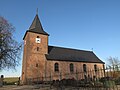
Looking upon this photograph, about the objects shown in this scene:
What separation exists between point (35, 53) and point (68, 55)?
967 centimetres

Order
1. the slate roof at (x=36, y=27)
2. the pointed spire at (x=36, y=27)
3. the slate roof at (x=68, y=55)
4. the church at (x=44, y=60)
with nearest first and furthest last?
the church at (x=44, y=60) < the slate roof at (x=36, y=27) < the pointed spire at (x=36, y=27) < the slate roof at (x=68, y=55)

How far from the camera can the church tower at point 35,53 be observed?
101 feet

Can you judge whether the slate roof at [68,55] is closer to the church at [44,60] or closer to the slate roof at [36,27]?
the church at [44,60]

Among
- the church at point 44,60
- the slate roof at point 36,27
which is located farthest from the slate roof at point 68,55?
the slate roof at point 36,27

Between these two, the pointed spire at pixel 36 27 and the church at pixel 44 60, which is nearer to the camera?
the church at pixel 44 60

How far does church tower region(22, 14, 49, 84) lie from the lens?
3074cm

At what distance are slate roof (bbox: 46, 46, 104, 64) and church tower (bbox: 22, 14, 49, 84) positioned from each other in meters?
2.08

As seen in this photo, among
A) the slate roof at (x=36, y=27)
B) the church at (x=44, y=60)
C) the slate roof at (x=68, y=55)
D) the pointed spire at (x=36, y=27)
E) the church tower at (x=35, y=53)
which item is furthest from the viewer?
the slate roof at (x=68, y=55)

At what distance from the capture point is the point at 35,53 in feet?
107

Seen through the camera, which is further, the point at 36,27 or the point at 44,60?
the point at 36,27

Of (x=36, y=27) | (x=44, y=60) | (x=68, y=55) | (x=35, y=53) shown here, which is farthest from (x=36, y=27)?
(x=68, y=55)

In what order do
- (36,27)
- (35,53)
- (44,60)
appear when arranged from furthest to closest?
(36,27), (44,60), (35,53)

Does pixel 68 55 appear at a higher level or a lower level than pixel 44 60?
higher

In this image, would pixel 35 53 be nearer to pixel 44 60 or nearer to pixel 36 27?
pixel 44 60
